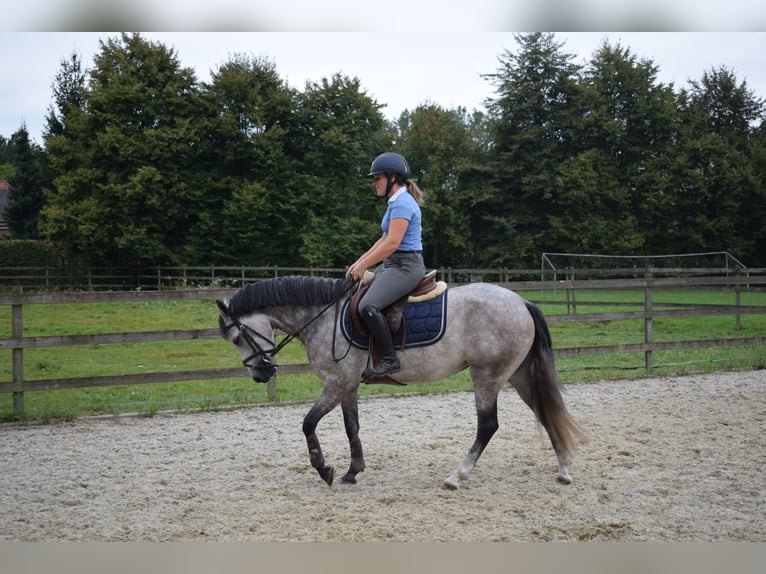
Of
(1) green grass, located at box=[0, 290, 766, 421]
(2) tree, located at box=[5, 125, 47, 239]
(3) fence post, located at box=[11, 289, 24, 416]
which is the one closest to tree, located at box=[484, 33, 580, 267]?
(1) green grass, located at box=[0, 290, 766, 421]

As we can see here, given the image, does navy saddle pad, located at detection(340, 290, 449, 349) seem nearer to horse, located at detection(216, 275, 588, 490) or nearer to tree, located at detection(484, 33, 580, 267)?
horse, located at detection(216, 275, 588, 490)

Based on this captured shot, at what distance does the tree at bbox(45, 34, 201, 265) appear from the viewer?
88.8ft

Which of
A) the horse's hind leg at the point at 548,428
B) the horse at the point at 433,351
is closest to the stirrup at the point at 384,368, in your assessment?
the horse at the point at 433,351

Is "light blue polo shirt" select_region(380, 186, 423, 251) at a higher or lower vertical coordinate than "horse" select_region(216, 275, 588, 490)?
higher

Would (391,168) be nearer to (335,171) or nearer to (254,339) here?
(254,339)

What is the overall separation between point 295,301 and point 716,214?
101ft

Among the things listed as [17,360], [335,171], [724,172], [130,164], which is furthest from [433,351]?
[724,172]

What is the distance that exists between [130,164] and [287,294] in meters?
25.3

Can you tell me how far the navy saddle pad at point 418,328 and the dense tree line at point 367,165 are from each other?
2257cm

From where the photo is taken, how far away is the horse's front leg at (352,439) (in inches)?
190

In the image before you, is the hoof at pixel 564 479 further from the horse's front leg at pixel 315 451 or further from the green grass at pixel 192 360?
the green grass at pixel 192 360

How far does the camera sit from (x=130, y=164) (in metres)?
27.8

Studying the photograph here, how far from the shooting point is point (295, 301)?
502 cm

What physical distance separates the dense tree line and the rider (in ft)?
74.2
